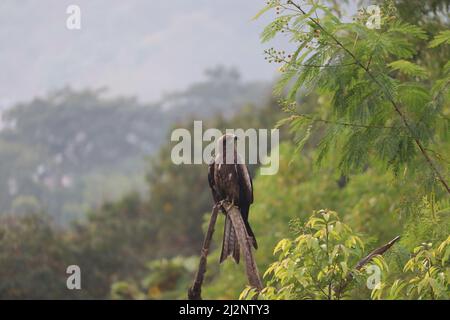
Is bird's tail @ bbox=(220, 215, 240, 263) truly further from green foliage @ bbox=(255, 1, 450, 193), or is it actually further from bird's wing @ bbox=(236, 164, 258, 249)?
green foliage @ bbox=(255, 1, 450, 193)

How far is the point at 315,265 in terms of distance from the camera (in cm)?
467

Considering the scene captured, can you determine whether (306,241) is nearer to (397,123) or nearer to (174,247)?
(397,123)

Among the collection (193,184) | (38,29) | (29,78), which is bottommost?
(193,184)

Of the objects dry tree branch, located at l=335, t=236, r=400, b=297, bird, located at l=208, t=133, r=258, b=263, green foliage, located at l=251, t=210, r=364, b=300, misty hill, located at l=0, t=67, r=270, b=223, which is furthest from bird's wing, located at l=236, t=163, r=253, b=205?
misty hill, located at l=0, t=67, r=270, b=223

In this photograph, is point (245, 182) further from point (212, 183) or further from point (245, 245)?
point (245, 245)

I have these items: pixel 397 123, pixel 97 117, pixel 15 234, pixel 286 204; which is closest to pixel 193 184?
pixel 15 234

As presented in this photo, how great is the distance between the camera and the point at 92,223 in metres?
25.9

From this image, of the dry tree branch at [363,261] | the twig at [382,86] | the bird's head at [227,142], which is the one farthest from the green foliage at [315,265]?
the twig at [382,86]

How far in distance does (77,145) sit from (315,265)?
58530mm

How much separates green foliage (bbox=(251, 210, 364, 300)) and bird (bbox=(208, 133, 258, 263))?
0.25 metres

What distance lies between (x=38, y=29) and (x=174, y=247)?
314 ft

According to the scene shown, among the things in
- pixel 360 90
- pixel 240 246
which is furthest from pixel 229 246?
pixel 360 90

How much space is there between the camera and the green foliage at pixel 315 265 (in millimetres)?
4546
